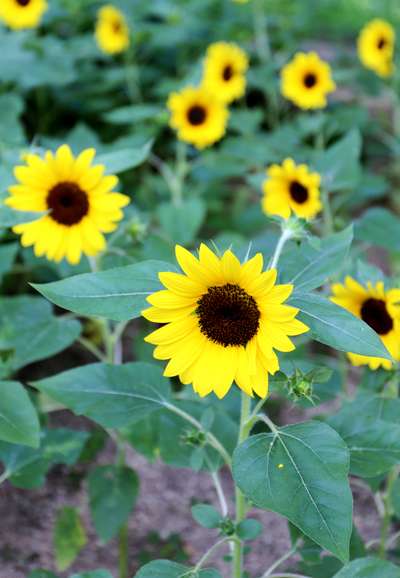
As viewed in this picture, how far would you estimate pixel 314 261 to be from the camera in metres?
1.49

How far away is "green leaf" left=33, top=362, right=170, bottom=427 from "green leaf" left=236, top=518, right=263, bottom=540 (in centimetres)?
28

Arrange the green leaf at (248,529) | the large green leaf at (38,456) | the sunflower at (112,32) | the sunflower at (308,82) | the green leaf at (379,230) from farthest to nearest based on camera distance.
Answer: the sunflower at (112,32)
the sunflower at (308,82)
the green leaf at (379,230)
the large green leaf at (38,456)
the green leaf at (248,529)

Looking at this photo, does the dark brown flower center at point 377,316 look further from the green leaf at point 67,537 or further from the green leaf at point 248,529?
the green leaf at point 67,537

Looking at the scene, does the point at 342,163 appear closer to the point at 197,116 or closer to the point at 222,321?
the point at 197,116

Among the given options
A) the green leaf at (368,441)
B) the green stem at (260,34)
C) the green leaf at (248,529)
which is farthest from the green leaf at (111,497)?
the green stem at (260,34)

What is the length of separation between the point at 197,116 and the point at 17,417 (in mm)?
1726

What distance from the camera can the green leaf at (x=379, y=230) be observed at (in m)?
→ 2.51

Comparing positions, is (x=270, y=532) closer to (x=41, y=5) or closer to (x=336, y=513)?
(x=336, y=513)

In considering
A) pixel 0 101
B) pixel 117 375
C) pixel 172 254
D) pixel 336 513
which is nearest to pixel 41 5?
pixel 0 101

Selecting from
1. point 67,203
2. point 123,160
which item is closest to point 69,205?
point 67,203

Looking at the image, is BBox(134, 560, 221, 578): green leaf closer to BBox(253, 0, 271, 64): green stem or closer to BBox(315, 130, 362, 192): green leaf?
BBox(315, 130, 362, 192): green leaf

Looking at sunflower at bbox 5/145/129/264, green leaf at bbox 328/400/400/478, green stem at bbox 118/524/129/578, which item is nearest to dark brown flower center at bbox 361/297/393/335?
green leaf at bbox 328/400/400/478

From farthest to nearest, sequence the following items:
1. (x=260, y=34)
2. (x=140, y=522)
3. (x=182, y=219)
Answer: (x=260, y=34) → (x=182, y=219) → (x=140, y=522)

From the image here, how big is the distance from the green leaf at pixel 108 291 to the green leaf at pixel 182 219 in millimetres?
1246
